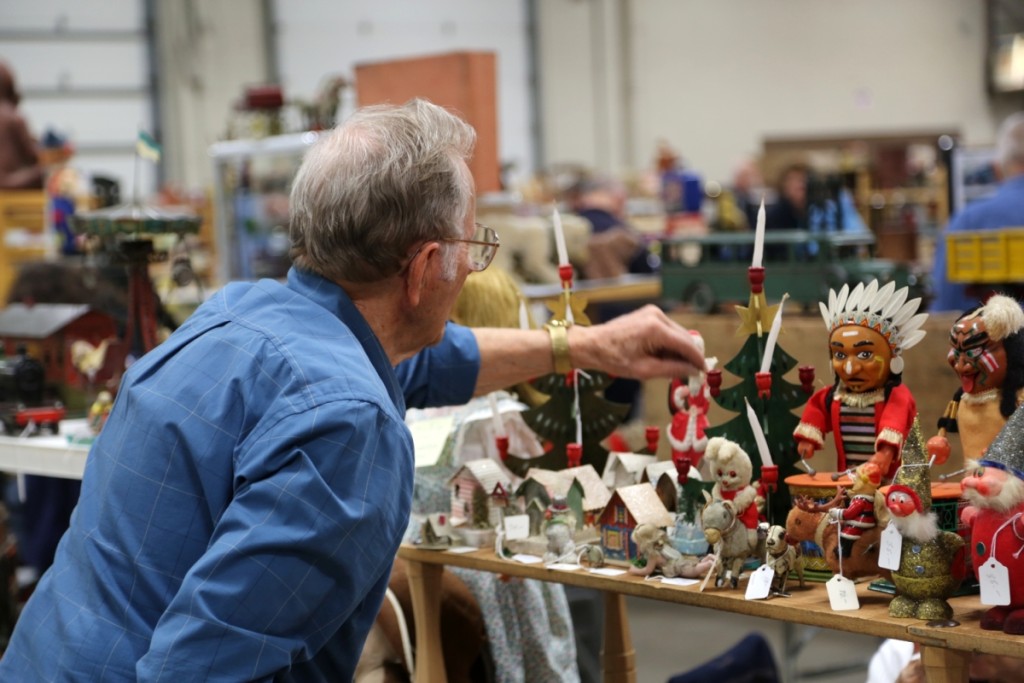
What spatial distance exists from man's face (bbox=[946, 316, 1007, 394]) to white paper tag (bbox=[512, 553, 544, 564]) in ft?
2.38

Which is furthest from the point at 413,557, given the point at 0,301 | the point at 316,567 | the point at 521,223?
the point at 0,301

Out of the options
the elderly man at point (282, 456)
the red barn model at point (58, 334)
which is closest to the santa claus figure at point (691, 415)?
the elderly man at point (282, 456)

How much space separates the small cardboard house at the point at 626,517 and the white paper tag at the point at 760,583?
7.5 inches

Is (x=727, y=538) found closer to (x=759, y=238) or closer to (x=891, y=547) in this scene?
(x=891, y=547)

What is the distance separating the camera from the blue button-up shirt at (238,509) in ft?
4.08

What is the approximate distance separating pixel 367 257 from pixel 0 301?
4.58 metres

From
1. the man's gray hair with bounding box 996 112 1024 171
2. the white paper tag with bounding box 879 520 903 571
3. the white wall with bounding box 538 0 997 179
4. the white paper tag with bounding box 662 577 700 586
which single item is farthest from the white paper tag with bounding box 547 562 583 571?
the white wall with bounding box 538 0 997 179

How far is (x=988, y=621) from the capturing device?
1.52 meters

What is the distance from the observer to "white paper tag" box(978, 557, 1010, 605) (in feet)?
4.84

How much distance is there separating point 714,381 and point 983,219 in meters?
2.53

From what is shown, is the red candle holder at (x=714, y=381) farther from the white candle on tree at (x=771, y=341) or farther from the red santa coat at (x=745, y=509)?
the red santa coat at (x=745, y=509)

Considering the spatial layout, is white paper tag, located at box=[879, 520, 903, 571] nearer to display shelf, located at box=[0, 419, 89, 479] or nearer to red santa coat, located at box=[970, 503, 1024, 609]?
red santa coat, located at box=[970, 503, 1024, 609]

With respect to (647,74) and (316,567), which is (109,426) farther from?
(647,74)

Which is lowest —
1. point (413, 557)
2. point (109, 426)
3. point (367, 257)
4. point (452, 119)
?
point (413, 557)
